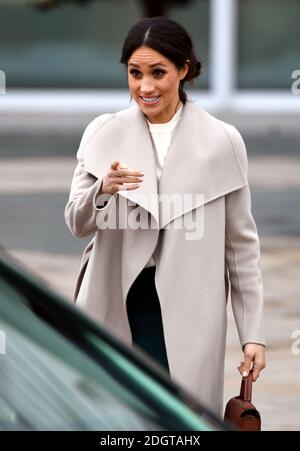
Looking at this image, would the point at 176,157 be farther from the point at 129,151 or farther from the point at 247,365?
the point at 247,365

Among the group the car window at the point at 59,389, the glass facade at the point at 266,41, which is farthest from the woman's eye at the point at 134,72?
the glass facade at the point at 266,41

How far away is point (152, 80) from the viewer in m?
3.41

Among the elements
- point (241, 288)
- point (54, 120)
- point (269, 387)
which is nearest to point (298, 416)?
point (269, 387)

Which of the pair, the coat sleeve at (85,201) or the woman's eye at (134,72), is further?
the woman's eye at (134,72)

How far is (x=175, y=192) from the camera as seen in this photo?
134 inches

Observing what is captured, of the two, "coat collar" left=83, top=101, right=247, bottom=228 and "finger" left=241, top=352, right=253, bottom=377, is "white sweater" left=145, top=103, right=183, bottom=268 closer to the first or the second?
"coat collar" left=83, top=101, right=247, bottom=228

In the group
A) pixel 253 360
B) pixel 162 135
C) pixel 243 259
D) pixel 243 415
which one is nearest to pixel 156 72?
pixel 162 135

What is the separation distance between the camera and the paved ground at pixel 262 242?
20.2ft

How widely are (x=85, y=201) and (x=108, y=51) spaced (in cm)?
1410

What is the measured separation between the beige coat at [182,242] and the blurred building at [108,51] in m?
13.4

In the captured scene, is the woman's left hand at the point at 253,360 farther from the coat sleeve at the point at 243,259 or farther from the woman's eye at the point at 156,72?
the woman's eye at the point at 156,72

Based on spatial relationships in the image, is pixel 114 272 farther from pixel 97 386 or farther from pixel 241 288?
pixel 97 386
